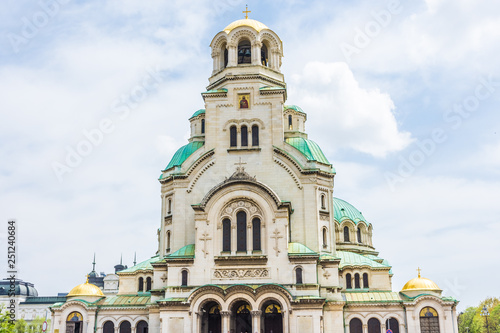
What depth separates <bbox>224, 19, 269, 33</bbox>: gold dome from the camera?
51.8 m

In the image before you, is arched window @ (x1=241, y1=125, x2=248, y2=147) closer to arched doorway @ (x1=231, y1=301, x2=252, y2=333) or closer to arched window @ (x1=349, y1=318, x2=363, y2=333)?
arched doorway @ (x1=231, y1=301, x2=252, y2=333)

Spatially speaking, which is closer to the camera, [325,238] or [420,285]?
[420,285]

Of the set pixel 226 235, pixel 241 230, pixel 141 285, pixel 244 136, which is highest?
pixel 244 136

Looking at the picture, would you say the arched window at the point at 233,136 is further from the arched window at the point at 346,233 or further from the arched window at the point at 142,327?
the arched window at the point at 346,233

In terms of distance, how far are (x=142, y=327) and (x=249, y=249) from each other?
37.8 feet

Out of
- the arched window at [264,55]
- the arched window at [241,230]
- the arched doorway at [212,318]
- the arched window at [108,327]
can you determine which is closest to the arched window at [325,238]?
the arched window at [241,230]

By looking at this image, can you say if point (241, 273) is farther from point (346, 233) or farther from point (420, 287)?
point (346, 233)

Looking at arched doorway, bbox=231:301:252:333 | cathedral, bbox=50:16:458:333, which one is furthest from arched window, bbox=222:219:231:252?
arched doorway, bbox=231:301:252:333

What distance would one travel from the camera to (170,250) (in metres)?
47.7

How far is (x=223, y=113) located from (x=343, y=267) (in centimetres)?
1697

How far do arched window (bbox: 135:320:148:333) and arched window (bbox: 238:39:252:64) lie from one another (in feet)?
81.4

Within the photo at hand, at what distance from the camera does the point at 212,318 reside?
145ft

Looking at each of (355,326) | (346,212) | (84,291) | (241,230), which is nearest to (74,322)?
(84,291)

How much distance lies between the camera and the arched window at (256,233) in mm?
43312
